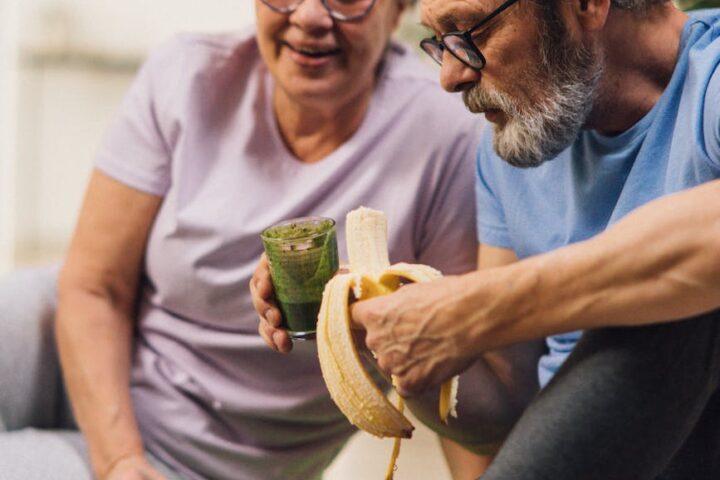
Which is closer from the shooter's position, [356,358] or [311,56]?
[356,358]

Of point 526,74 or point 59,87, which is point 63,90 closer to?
point 59,87

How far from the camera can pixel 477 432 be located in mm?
1377

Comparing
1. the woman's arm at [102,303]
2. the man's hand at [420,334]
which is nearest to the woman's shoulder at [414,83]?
the woman's arm at [102,303]

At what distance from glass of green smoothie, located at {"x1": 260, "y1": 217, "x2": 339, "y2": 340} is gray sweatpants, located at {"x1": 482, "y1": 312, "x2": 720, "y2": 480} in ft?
0.98

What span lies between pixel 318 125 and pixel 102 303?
1.53 feet

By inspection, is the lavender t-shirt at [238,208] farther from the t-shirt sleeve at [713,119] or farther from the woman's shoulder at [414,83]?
the t-shirt sleeve at [713,119]

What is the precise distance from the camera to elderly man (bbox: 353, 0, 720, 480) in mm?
965

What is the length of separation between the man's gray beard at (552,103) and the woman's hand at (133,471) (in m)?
0.75

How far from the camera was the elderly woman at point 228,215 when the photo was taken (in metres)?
1.53

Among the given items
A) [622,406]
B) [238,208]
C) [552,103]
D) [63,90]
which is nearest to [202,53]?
[238,208]

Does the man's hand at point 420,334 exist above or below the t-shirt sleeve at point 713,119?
below

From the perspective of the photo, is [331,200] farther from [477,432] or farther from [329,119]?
[477,432]

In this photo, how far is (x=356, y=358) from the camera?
108 centimetres

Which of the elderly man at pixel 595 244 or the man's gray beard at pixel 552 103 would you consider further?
the man's gray beard at pixel 552 103
